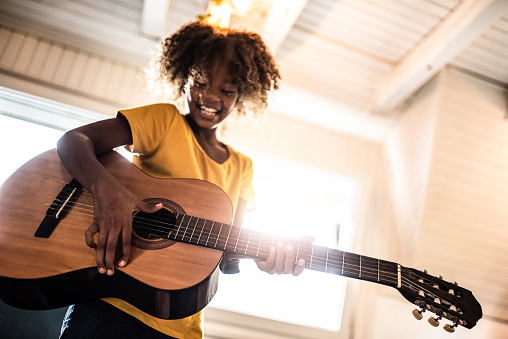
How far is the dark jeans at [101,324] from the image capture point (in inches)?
45.0

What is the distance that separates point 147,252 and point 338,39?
2.09 metres

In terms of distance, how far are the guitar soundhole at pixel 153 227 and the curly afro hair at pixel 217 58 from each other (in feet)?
2.53

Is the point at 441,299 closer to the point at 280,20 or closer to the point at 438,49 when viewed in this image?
the point at 438,49

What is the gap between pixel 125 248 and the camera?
1157 mm

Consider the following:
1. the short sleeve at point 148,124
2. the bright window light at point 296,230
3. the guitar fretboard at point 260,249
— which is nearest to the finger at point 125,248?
the guitar fretboard at point 260,249

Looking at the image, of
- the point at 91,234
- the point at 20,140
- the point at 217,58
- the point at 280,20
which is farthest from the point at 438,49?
the point at 20,140

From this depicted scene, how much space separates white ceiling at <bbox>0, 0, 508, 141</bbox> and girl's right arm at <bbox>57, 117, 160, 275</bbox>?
4.63ft

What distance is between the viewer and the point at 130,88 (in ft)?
9.56

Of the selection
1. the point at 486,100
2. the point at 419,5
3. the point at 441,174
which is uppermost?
the point at 419,5

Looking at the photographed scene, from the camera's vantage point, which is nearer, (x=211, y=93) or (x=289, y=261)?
(x=289, y=261)

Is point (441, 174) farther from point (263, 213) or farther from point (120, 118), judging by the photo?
point (120, 118)

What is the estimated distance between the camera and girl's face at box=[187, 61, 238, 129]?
66.2 inches

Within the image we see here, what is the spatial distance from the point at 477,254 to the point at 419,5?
1740 millimetres

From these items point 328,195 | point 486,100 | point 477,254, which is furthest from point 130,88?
point 477,254
